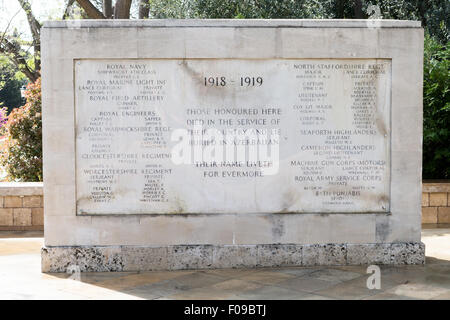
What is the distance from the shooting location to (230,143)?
716 cm

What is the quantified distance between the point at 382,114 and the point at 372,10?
1159 cm

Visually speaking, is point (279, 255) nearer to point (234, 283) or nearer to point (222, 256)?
point (222, 256)

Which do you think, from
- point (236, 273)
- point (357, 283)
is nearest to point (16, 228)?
point (236, 273)

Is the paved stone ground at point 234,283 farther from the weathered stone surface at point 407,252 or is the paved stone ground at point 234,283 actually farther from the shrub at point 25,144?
the shrub at point 25,144

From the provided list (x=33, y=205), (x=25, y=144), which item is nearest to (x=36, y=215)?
(x=33, y=205)

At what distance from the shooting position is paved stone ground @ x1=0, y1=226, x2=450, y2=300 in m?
6.01

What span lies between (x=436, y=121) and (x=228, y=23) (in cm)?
562

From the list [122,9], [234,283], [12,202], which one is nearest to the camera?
[234,283]

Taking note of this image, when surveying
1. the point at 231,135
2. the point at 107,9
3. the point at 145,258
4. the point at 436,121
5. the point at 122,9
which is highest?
the point at 107,9

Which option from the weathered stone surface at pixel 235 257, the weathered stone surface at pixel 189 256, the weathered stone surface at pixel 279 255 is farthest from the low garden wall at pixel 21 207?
the weathered stone surface at pixel 279 255

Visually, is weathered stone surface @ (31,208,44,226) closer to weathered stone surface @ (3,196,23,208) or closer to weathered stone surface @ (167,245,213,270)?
weathered stone surface @ (3,196,23,208)

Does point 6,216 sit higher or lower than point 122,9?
lower

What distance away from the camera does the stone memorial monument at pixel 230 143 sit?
7055 millimetres

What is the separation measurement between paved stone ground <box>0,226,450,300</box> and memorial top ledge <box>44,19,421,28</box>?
3031mm
